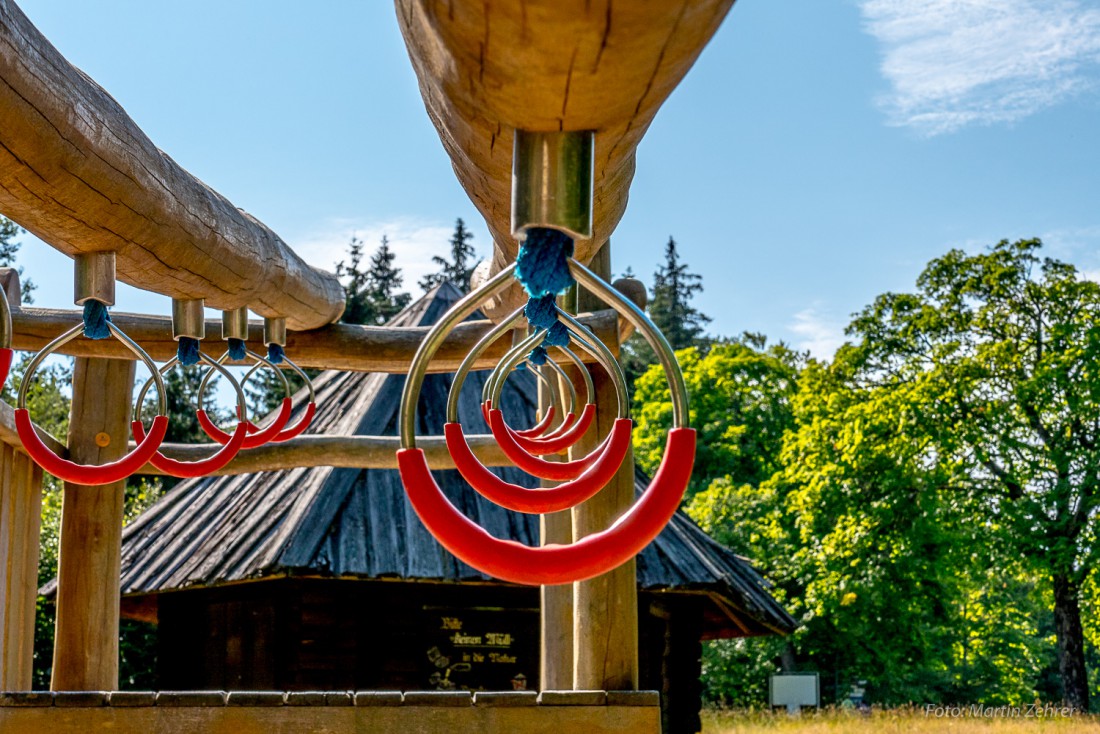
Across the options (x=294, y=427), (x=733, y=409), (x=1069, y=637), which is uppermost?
(x=733, y=409)

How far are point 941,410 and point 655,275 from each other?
2848 centimetres

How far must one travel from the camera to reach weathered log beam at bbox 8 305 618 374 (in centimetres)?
600

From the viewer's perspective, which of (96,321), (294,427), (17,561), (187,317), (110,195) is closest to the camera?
(110,195)

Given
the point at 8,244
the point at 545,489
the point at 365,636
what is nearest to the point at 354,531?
the point at 365,636

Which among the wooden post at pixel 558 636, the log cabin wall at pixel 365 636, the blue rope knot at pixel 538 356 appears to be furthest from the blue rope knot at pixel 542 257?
the log cabin wall at pixel 365 636

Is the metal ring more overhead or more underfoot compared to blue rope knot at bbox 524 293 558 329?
more underfoot

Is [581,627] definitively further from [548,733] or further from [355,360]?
[355,360]

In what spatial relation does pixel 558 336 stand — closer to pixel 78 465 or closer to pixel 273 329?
pixel 78 465

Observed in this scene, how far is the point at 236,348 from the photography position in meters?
5.14

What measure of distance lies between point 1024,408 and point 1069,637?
451 cm

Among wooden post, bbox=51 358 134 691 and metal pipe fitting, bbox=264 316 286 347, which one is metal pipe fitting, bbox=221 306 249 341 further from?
wooden post, bbox=51 358 134 691

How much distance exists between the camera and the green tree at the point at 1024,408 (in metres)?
22.1

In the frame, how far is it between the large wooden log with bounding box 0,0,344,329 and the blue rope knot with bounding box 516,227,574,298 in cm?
156

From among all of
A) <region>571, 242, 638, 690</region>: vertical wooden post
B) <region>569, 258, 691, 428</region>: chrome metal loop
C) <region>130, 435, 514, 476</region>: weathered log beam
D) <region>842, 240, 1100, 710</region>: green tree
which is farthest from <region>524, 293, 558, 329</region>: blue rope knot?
<region>842, 240, 1100, 710</region>: green tree
